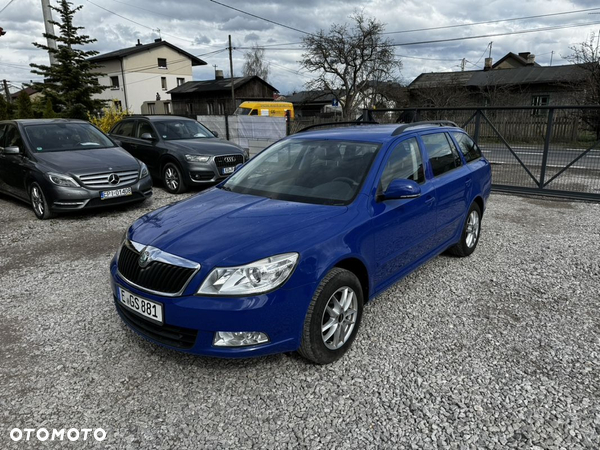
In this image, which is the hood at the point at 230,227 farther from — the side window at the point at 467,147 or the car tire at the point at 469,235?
the side window at the point at 467,147

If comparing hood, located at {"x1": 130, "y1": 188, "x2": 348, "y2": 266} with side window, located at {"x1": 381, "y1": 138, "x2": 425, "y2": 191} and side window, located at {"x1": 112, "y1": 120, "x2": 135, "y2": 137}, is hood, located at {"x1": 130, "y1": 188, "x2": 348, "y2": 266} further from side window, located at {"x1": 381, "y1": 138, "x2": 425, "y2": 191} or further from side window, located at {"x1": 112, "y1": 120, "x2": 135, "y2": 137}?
side window, located at {"x1": 112, "y1": 120, "x2": 135, "y2": 137}

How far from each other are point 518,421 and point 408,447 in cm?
70

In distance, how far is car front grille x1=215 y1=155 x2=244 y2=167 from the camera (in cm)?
891

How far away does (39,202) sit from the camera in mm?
6871

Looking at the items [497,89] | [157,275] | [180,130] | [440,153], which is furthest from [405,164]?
[497,89]

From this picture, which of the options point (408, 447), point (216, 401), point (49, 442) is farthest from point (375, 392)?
point (49, 442)

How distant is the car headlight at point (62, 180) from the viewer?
6523 millimetres

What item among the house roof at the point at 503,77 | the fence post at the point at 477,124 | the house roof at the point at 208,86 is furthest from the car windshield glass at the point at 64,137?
the house roof at the point at 208,86

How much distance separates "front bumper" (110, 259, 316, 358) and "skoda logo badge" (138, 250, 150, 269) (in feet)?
0.57

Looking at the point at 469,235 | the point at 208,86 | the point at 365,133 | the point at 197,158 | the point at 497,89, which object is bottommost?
the point at 469,235

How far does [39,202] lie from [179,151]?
283 centimetres

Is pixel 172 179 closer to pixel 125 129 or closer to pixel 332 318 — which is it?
pixel 125 129

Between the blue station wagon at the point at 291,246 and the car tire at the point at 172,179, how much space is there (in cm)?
501

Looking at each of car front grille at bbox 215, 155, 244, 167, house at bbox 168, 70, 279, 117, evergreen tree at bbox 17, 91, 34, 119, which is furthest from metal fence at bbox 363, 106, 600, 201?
house at bbox 168, 70, 279, 117
